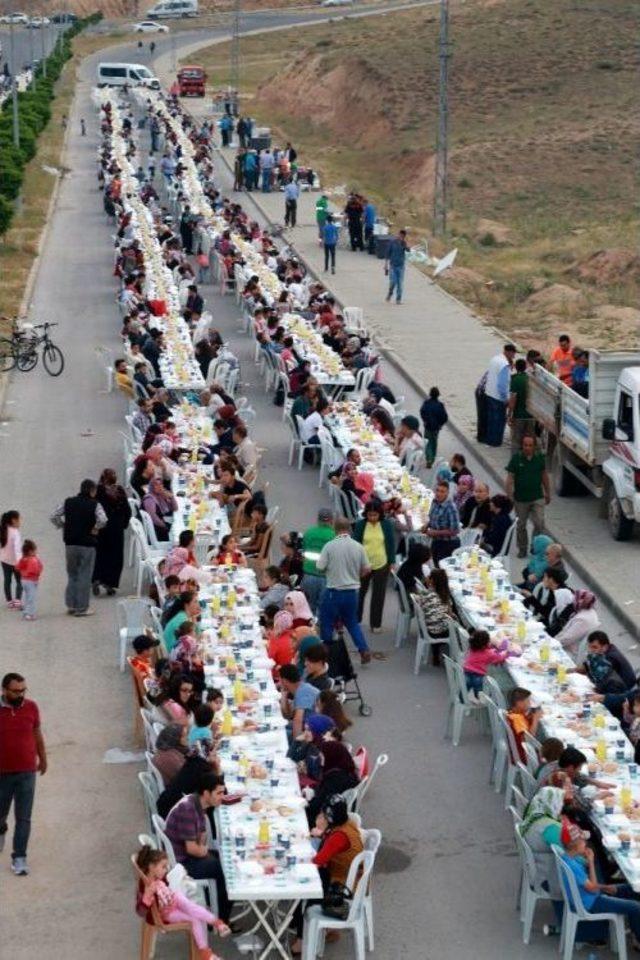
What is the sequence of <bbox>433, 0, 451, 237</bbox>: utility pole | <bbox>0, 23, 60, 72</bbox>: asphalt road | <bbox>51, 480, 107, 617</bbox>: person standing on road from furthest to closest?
<bbox>0, 23, 60, 72</bbox>: asphalt road < <bbox>433, 0, 451, 237</bbox>: utility pole < <bbox>51, 480, 107, 617</bbox>: person standing on road

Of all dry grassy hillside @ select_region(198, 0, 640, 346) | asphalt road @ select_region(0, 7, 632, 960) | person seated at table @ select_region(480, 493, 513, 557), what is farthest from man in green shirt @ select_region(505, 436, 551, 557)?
dry grassy hillside @ select_region(198, 0, 640, 346)

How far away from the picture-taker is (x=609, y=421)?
76.5ft

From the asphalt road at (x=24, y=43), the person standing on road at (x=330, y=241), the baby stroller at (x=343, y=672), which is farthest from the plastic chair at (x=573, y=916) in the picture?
the asphalt road at (x=24, y=43)

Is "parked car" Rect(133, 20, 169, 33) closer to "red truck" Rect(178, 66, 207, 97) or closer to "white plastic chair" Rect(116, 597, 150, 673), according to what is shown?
"red truck" Rect(178, 66, 207, 97)

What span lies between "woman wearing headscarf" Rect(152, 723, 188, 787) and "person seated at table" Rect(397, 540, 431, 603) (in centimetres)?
513

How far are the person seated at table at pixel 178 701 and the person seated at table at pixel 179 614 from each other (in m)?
1.76

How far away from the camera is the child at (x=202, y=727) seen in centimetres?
1519

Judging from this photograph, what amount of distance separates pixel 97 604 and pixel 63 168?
1953 inches

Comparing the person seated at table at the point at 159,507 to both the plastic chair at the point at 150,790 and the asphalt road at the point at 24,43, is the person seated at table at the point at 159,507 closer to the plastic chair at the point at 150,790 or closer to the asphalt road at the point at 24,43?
the plastic chair at the point at 150,790

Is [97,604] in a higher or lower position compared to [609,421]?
lower

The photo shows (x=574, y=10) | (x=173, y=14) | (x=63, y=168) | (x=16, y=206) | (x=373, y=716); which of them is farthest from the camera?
(x=173, y=14)

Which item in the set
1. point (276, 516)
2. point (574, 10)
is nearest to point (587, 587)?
point (276, 516)

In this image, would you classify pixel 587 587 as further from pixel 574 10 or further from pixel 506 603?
pixel 574 10

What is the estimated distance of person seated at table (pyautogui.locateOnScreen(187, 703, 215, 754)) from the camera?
1516 cm
